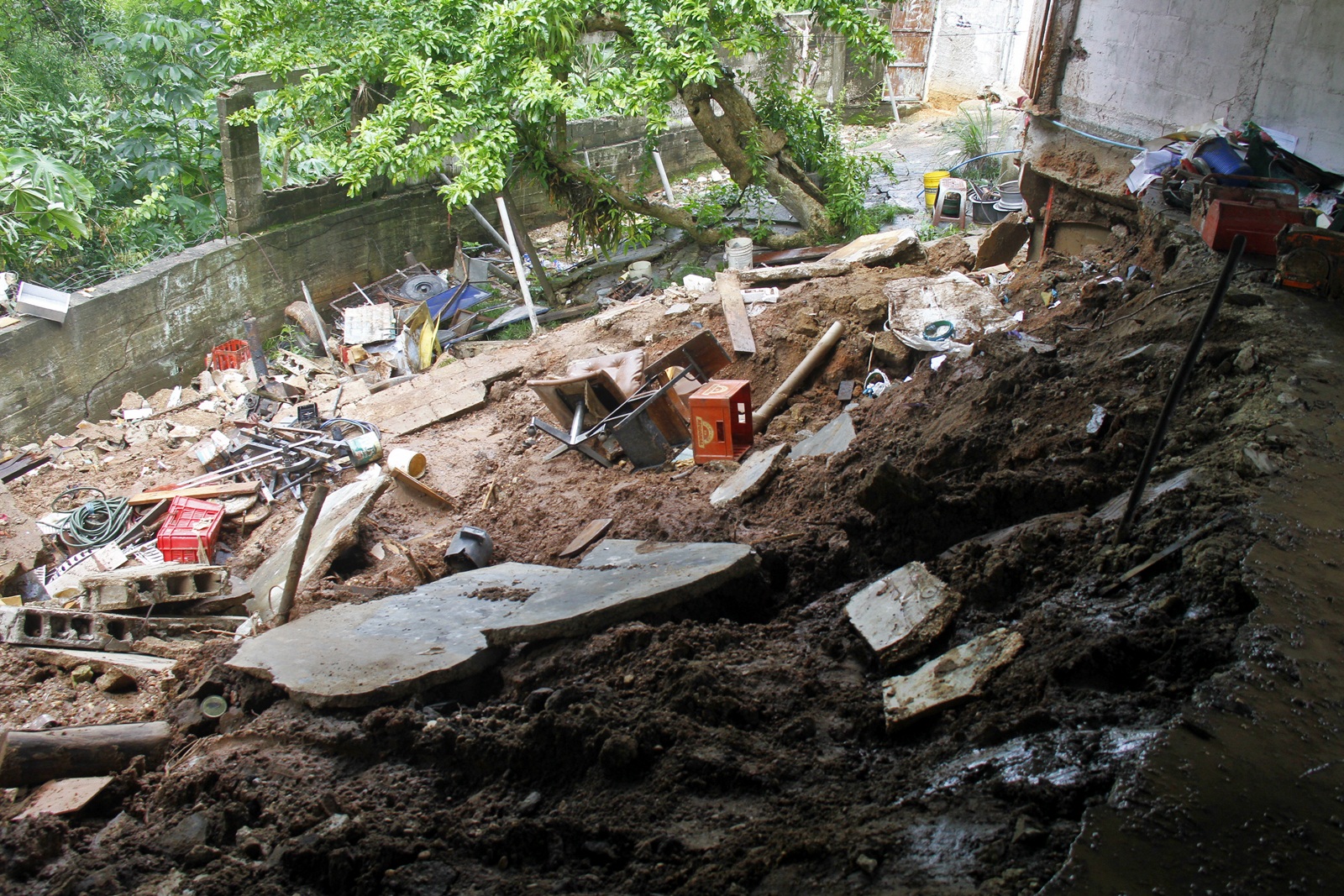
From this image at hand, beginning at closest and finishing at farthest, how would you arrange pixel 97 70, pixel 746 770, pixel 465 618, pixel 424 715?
pixel 746 770 → pixel 424 715 → pixel 465 618 → pixel 97 70

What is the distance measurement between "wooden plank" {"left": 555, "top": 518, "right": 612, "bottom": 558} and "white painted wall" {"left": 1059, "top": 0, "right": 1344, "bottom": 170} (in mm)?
5141

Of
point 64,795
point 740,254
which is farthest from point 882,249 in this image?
point 64,795

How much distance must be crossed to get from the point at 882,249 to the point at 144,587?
676 centimetres

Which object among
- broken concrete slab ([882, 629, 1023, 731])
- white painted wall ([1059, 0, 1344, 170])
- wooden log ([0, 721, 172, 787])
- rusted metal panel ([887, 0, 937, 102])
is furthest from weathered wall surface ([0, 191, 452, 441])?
rusted metal panel ([887, 0, 937, 102])

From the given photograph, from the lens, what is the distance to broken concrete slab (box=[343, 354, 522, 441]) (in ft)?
26.7

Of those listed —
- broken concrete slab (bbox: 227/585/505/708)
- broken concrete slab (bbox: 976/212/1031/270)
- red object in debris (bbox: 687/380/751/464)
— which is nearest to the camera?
broken concrete slab (bbox: 227/585/505/708)

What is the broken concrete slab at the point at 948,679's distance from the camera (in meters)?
2.48

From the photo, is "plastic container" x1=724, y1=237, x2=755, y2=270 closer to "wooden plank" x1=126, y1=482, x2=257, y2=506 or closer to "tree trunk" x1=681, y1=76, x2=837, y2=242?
"tree trunk" x1=681, y1=76, x2=837, y2=242

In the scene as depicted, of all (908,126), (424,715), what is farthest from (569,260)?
(424,715)

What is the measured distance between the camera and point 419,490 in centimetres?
661

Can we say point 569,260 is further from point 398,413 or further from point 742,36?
point 398,413

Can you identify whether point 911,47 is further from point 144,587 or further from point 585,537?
point 144,587

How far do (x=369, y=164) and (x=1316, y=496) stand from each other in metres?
9.13

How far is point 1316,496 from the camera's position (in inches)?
108
